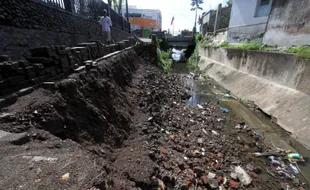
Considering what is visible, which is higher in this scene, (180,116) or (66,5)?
(66,5)

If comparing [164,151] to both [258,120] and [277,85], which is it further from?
[277,85]

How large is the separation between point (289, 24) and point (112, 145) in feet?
27.4

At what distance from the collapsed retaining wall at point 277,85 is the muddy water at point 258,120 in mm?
215

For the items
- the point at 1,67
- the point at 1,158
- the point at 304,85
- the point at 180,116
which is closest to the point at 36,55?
the point at 1,67

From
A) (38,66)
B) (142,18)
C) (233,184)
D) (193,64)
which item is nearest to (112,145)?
(38,66)

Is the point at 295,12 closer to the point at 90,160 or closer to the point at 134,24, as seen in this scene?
the point at 90,160

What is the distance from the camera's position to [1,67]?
2.32 m

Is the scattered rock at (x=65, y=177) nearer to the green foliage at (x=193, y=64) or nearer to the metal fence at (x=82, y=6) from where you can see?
the metal fence at (x=82, y=6)

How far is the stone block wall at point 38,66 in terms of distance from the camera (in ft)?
7.79

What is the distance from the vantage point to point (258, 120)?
5492mm

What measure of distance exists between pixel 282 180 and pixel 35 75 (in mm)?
5401

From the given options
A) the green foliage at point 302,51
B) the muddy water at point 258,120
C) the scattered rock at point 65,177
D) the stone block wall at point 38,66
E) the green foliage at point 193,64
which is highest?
the green foliage at point 302,51

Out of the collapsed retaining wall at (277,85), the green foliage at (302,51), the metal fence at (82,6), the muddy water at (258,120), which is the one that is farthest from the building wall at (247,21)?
the metal fence at (82,6)

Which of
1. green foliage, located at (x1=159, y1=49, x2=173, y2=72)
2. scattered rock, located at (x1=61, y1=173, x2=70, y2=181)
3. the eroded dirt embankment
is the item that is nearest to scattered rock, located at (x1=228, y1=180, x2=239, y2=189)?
the eroded dirt embankment
